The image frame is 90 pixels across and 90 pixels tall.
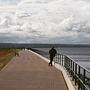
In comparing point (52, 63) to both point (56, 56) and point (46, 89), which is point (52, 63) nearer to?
point (56, 56)

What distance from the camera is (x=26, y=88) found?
16.6 m

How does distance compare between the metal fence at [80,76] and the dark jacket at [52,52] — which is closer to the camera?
the metal fence at [80,76]

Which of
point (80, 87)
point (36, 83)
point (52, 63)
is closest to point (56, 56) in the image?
point (52, 63)

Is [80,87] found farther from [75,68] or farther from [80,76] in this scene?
[75,68]

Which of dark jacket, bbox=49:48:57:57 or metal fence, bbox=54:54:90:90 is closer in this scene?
metal fence, bbox=54:54:90:90

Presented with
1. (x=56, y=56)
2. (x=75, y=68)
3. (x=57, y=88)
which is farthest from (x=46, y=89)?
(x=56, y=56)

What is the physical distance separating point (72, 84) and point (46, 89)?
1.24m

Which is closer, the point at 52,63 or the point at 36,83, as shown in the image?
the point at 36,83

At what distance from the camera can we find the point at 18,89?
53.1ft

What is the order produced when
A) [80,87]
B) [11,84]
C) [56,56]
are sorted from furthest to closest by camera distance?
[56,56] < [11,84] < [80,87]

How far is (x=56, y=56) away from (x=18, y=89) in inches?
695

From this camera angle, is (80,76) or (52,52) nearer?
(80,76)

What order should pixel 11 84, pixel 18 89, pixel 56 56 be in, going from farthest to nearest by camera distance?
pixel 56 56
pixel 11 84
pixel 18 89

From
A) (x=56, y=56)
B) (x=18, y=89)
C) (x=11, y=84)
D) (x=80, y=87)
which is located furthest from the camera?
(x=56, y=56)
